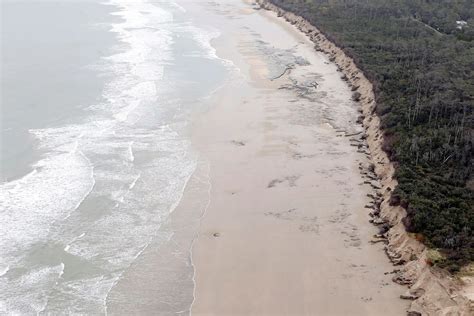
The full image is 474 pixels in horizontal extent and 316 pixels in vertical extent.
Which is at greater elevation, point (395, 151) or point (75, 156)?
point (395, 151)

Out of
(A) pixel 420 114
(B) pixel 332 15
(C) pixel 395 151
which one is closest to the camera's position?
(C) pixel 395 151

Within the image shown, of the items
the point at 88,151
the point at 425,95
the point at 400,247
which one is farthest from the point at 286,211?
the point at 425,95

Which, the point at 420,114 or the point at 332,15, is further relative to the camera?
the point at 332,15

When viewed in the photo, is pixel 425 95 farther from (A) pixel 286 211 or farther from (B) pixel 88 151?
(B) pixel 88 151

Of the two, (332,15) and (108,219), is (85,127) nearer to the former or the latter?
(108,219)

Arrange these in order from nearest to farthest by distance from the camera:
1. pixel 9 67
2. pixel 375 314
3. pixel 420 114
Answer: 1. pixel 375 314
2. pixel 420 114
3. pixel 9 67

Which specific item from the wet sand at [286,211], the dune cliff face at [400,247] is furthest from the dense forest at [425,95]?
the wet sand at [286,211]

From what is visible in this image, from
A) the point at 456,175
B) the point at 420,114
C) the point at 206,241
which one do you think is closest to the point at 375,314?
the point at 206,241
